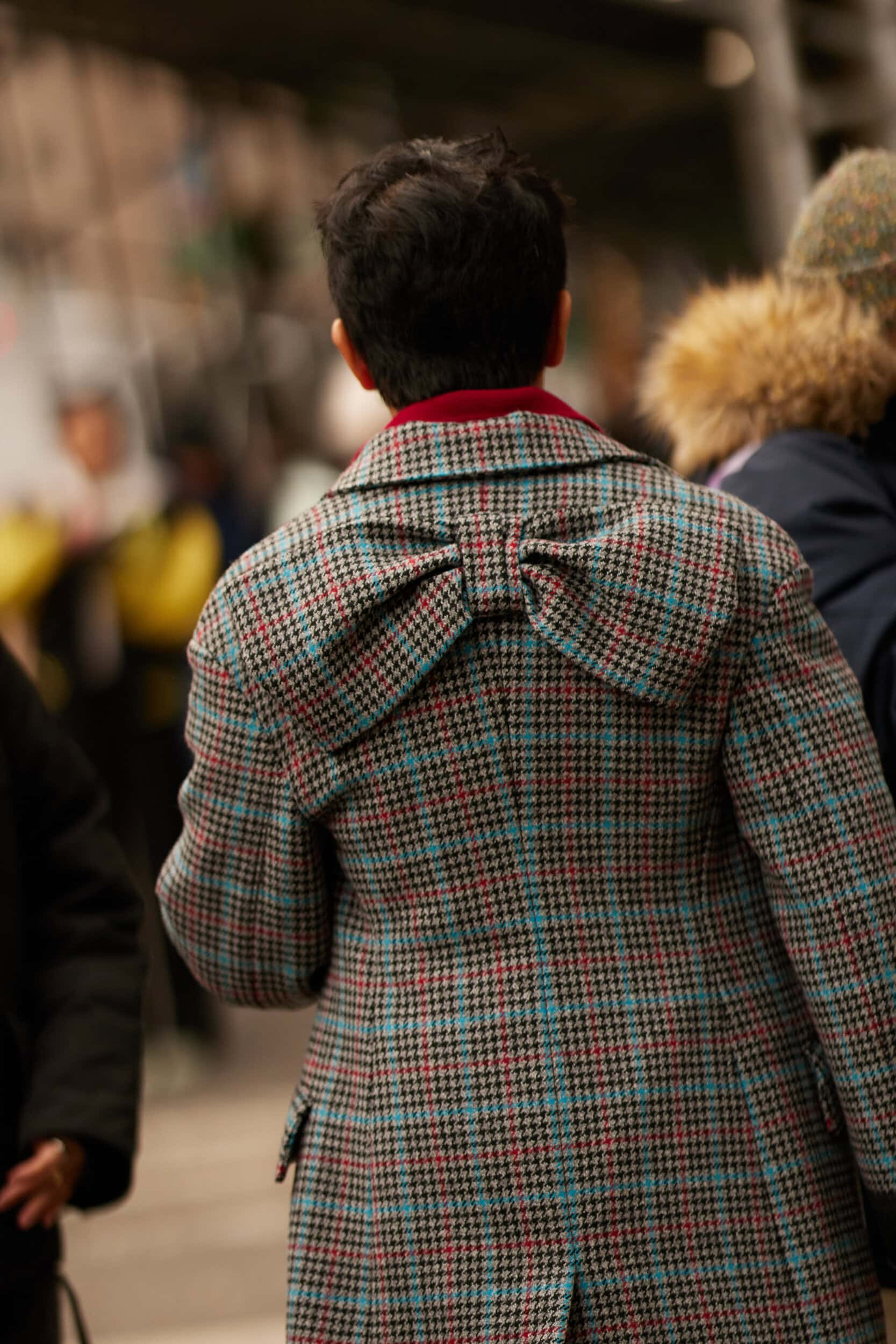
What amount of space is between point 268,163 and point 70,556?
186 inches

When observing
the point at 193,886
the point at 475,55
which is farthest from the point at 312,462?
the point at 193,886

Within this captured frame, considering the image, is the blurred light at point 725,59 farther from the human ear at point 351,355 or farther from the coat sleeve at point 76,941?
the human ear at point 351,355

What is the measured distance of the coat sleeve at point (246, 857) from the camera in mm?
1596

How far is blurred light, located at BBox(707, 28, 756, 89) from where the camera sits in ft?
19.0

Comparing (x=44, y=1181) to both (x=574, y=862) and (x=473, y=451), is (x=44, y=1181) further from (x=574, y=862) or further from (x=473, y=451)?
(x=473, y=451)

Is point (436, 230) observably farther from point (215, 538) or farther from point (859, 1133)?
point (215, 538)

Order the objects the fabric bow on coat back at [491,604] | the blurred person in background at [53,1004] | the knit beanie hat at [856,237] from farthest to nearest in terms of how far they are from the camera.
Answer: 1. the knit beanie hat at [856,237]
2. the blurred person in background at [53,1004]
3. the fabric bow on coat back at [491,604]

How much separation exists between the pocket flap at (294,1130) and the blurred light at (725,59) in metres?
4.79

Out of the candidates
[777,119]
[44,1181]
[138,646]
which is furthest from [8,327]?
[44,1181]

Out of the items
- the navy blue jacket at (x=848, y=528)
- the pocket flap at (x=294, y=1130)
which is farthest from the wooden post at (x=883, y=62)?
the pocket flap at (x=294, y=1130)

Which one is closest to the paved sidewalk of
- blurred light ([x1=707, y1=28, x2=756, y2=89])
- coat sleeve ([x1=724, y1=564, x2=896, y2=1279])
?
coat sleeve ([x1=724, y1=564, x2=896, y2=1279])

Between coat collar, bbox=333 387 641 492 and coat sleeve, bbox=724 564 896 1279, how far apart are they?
Answer: 9.8 inches

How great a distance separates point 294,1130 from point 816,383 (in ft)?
3.54

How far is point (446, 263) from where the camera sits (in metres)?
1.53
